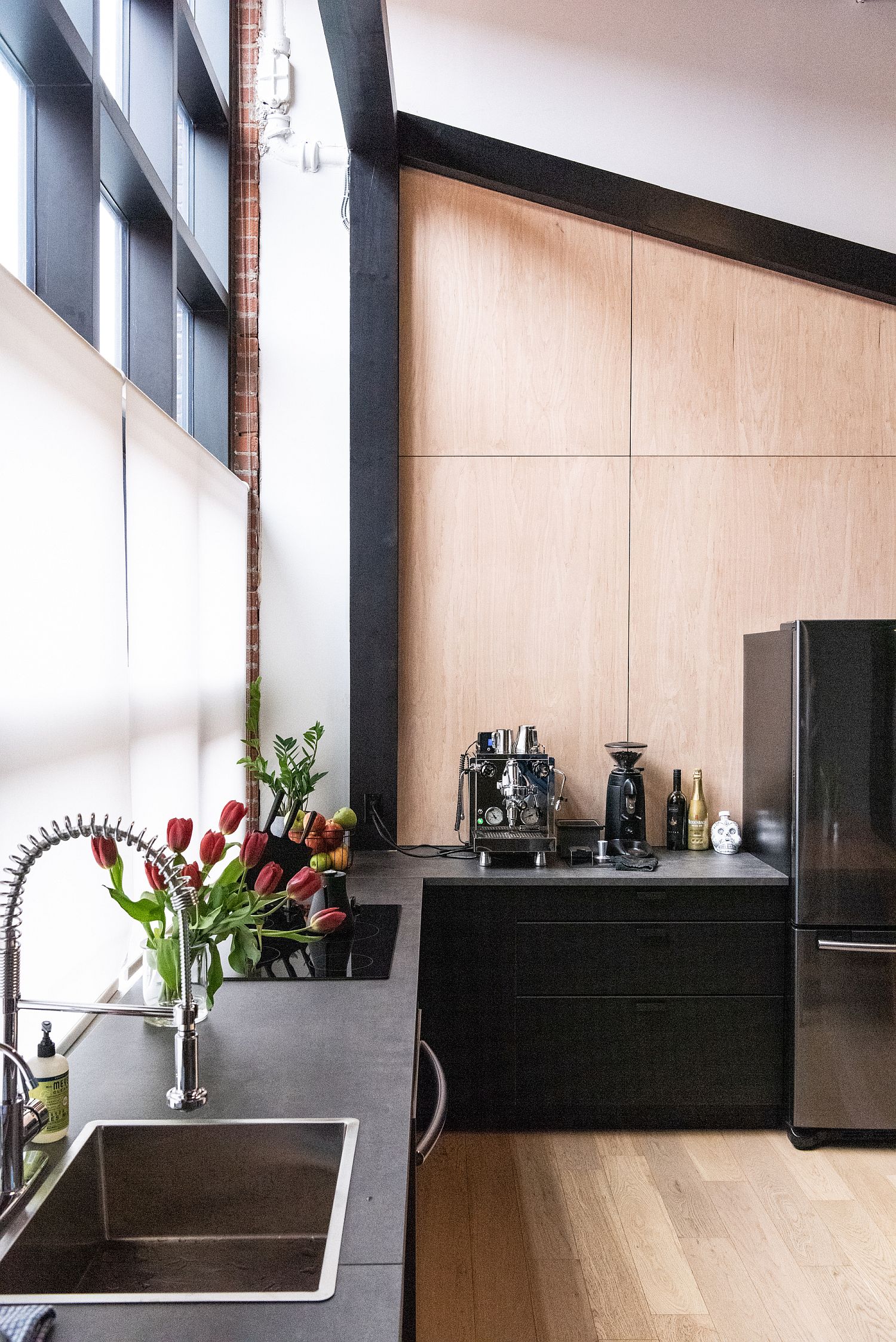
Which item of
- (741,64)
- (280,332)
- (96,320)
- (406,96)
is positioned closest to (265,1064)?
(96,320)

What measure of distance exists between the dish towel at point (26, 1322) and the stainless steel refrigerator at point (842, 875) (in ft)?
7.86

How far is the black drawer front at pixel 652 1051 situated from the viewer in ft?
9.64

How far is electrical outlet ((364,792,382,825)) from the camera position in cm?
334

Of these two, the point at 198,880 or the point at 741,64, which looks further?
the point at 741,64

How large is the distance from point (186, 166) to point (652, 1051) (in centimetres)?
328

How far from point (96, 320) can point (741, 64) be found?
8.93ft

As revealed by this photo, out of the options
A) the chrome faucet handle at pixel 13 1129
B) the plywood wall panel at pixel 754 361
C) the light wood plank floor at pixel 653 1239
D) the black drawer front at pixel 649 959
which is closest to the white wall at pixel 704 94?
the plywood wall panel at pixel 754 361

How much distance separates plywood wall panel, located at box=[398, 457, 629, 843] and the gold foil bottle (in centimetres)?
33

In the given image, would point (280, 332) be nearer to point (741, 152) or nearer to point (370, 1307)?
point (741, 152)

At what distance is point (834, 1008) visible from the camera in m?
2.86

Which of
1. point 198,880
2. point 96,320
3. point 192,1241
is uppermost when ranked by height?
point 96,320

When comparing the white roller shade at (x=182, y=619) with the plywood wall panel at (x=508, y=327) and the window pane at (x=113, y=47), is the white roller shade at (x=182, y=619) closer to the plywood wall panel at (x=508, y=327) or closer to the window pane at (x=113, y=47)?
the plywood wall panel at (x=508, y=327)

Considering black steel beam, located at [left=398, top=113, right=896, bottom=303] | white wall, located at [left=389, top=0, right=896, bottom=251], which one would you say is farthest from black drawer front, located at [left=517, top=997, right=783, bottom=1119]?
white wall, located at [left=389, top=0, right=896, bottom=251]

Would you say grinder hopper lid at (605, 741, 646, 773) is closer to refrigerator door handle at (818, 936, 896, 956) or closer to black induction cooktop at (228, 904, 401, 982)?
refrigerator door handle at (818, 936, 896, 956)
